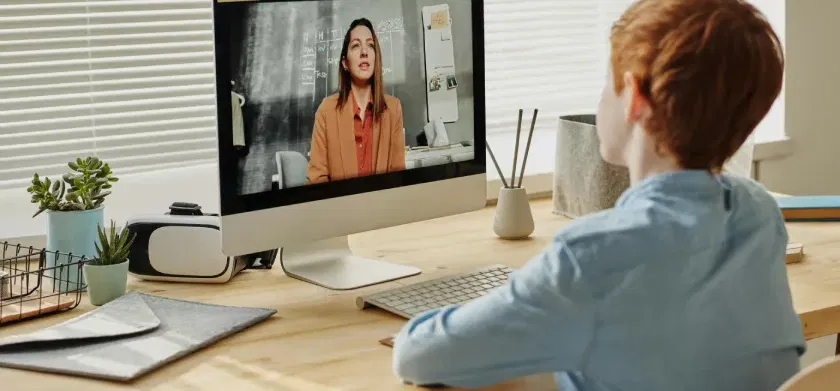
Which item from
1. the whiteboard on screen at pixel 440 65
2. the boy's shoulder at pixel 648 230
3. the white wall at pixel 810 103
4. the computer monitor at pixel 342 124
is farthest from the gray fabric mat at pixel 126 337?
the white wall at pixel 810 103

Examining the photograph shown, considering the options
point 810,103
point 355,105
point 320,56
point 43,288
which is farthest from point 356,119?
point 810,103

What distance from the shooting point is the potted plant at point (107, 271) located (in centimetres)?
179

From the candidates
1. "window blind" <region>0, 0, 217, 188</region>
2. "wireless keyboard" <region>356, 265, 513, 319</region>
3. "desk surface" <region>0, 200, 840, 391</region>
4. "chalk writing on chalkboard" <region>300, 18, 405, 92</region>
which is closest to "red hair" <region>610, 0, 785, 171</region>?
"desk surface" <region>0, 200, 840, 391</region>

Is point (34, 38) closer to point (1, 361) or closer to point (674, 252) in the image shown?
point (1, 361)

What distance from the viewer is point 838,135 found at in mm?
3143

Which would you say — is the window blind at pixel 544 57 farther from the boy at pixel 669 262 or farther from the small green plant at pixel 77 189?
the boy at pixel 669 262

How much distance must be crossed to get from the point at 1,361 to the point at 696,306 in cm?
91

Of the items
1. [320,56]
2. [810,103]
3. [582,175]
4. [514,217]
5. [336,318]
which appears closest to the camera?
[336,318]

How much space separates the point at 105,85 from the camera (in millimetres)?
2256

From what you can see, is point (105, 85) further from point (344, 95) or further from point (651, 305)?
point (651, 305)

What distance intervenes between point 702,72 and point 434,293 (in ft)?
2.33

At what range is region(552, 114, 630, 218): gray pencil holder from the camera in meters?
2.29

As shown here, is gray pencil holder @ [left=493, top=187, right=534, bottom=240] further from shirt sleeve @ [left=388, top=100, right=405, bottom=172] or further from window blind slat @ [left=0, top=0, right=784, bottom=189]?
window blind slat @ [left=0, top=0, right=784, bottom=189]

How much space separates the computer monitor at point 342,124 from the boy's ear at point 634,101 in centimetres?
68
